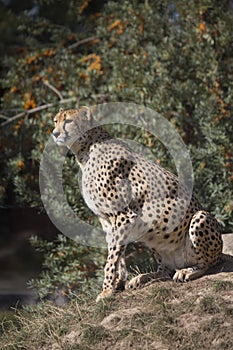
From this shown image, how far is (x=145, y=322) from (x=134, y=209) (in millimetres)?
841

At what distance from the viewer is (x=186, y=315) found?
177 inches

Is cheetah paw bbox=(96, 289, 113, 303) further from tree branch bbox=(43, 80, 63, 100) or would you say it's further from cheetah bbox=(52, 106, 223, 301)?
tree branch bbox=(43, 80, 63, 100)

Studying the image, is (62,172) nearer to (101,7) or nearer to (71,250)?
(71,250)

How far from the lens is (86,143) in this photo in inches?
204

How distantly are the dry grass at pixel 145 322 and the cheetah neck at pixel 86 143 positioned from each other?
0.95 metres

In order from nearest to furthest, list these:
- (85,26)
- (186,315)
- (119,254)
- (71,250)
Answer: (186,315)
(119,254)
(71,250)
(85,26)

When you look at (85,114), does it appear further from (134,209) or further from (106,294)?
(106,294)

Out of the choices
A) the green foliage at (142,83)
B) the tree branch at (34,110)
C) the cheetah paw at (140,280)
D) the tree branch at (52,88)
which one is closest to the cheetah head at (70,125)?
the cheetah paw at (140,280)

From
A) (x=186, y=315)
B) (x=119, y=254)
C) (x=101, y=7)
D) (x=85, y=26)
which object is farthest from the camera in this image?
(x=101, y=7)

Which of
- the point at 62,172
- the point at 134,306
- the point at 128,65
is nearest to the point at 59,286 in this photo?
the point at 62,172

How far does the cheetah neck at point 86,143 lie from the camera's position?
17.0 feet

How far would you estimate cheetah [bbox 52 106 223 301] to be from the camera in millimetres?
4992

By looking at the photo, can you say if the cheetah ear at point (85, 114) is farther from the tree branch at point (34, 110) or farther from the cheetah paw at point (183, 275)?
the tree branch at point (34, 110)

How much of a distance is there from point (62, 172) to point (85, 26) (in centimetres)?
273
